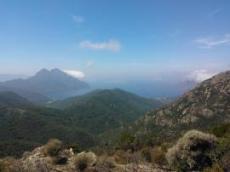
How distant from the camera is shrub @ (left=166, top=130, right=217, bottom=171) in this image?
24188 millimetres

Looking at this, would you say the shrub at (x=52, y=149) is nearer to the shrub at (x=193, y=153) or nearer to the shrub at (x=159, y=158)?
the shrub at (x=159, y=158)

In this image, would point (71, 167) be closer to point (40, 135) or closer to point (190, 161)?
point (190, 161)

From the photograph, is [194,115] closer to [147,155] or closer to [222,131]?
[222,131]

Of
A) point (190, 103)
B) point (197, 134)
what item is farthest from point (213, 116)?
point (197, 134)

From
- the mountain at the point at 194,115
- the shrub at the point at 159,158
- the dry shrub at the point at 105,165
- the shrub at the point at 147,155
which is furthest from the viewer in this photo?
the mountain at the point at 194,115

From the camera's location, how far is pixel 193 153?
2442 cm

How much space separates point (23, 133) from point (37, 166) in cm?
18035

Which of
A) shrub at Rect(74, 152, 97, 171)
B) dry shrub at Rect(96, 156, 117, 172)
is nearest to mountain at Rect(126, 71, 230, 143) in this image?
dry shrub at Rect(96, 156, 117, 172)

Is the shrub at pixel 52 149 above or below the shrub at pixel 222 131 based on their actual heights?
below

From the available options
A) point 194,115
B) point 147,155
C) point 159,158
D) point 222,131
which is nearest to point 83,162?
point 159,158

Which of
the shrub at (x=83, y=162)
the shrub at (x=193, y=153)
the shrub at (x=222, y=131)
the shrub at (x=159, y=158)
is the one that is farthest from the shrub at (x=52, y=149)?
the shrub at (x=222, y=131)

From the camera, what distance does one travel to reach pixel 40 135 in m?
195

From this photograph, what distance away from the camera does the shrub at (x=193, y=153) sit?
24.2 m

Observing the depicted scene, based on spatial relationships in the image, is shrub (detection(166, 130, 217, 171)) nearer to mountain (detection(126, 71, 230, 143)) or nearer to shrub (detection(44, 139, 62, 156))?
shrub (detection(44, 139, 62, 156))
